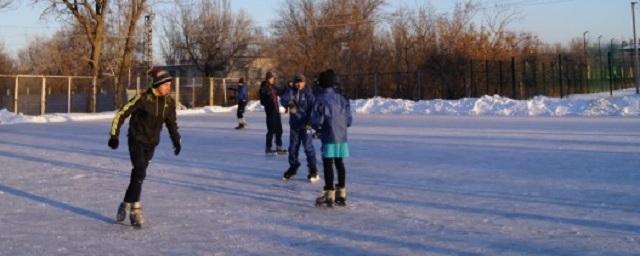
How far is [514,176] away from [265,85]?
5217 mm

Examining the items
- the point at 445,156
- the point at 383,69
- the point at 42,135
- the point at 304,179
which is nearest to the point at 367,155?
the point at 445,156

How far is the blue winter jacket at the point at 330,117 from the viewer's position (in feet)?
23.3

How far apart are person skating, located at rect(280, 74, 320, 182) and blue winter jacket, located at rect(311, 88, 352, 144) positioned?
162 cm

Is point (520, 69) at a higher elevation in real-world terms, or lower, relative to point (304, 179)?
higher

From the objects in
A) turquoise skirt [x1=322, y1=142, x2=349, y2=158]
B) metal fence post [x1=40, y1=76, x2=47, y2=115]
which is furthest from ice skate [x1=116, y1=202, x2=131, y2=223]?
metal fence post [x1=40, y1=76, x2=47, y2=115]

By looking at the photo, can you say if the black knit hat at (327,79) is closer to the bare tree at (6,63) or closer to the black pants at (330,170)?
the black pants at (330,170)

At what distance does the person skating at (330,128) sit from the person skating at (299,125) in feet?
5.30

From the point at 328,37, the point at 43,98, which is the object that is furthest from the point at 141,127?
the point at 328,37

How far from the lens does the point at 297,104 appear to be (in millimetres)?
9305

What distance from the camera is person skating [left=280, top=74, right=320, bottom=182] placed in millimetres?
9039

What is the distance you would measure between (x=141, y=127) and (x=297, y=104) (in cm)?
332

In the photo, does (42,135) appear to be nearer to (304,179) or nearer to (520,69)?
(304,179)

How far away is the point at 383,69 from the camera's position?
51781 millimetres

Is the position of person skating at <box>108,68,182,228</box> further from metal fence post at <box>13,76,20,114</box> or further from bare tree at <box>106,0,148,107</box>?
bare tree at <box>106,0,148,107</box>
